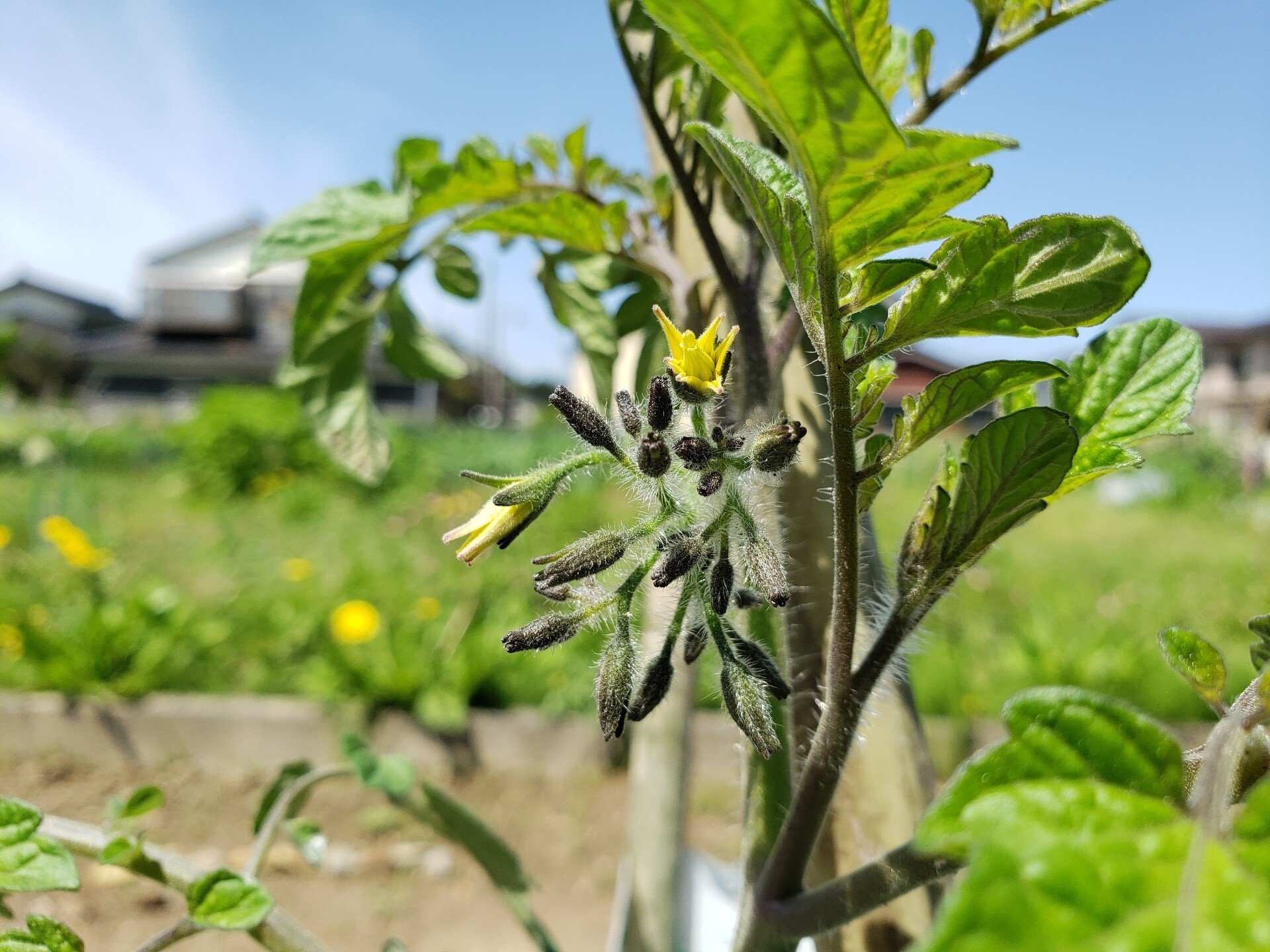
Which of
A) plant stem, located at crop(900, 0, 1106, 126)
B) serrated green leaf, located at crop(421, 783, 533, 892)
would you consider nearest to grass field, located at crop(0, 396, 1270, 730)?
plant stem, located at crop(900, 0, 1106, 126)

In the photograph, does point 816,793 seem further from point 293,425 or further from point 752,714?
point 293,425

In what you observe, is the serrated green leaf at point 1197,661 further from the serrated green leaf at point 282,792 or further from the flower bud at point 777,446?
the serrated green leaf at point 282,792

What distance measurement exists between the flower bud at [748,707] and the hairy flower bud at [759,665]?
0.02 metres

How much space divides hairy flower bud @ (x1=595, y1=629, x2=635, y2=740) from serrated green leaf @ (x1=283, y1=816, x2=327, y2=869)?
0.53 metres

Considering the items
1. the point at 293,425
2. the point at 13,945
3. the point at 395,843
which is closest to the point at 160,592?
the point at 395,843

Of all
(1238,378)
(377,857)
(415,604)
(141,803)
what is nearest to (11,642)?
(415,604)

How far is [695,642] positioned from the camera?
0.47m

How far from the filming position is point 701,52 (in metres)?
0.28

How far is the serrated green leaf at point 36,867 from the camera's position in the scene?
1.56 feet

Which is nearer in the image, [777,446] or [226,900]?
[777,446]

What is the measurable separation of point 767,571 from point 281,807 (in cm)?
61

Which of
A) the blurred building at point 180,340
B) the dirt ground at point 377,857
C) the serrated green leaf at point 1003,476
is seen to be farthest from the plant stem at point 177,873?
the blurred building at point 180,340

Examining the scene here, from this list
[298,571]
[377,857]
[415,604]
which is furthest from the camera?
[298,571]

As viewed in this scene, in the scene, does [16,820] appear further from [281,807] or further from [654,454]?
[654,454]
